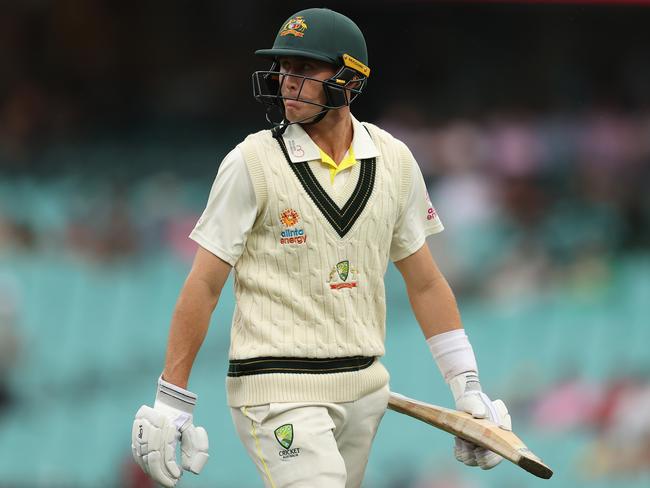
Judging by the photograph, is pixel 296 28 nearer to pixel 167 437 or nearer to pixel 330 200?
pixel 330 200

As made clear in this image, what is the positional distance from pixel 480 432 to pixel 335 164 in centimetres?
92

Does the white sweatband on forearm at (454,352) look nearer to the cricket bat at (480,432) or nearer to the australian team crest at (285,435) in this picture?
the cricket bat at (480,432)

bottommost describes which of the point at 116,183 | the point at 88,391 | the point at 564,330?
the point at 88,391

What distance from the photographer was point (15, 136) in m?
8.29

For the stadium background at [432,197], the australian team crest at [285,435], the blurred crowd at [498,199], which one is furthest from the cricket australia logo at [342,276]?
the blurred crowd at [498,199]

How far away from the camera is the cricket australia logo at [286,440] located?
12.2ft

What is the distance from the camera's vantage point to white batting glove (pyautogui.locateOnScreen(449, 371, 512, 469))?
13.3ft

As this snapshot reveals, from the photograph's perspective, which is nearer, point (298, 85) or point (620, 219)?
point (298, 85)

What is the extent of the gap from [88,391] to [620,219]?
3594 millimetres

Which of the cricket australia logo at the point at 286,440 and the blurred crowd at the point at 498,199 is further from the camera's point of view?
the blurred crowd at the point at 498,199

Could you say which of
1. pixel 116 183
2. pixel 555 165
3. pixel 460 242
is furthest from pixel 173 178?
pixel 555 165

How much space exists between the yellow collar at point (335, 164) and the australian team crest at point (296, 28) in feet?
1.15

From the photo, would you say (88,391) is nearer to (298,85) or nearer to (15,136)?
(15,136)

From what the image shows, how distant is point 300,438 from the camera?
3.71 metres
